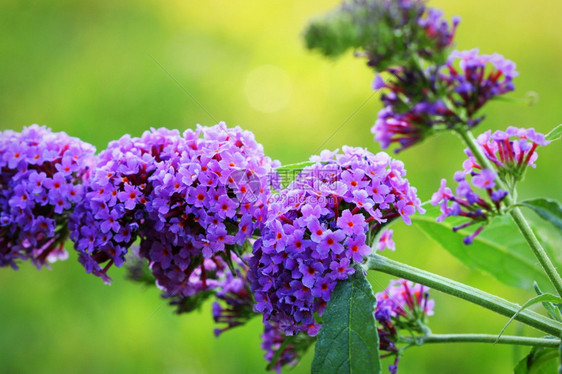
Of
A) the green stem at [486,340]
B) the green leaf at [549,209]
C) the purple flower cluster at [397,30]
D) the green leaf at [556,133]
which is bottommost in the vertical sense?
the green stem at [486,340]

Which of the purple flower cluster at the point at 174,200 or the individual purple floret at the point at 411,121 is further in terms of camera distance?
the purple flower cluster at the point at 174,200

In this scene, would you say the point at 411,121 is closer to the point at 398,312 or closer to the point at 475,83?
the point at 475,83

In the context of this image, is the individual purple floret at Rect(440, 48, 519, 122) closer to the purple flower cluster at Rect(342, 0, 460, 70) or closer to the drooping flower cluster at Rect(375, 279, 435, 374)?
the purple flower cluster at Rect(342, 0, 460, 70)

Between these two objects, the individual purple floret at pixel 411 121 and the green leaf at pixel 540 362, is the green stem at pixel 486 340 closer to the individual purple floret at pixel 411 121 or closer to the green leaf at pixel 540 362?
the green leaf at pixel 540 362

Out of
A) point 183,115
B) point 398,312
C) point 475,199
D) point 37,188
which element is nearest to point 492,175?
point 475,199

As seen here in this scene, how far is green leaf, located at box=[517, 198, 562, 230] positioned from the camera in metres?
1.01

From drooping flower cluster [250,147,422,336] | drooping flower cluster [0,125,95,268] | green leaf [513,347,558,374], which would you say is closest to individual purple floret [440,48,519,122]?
drooping flower cluster [250,147,422,336]

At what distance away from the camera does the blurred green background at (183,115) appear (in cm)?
242

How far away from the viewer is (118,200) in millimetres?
1294

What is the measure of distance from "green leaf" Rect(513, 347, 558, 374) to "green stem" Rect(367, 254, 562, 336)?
0.22 feet

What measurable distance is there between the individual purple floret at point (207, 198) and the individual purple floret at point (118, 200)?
0.03 metres

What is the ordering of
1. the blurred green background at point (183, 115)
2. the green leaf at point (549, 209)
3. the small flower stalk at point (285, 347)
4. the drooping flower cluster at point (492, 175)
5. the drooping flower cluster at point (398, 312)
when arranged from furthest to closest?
the blurred green background at point (183, 115) → the small flower stalk at point (285, 347) → the drooping flower cluster at point (398, 312) → the drooping flower cluster at point (492, 175) → the green leaf at point (549, 209)

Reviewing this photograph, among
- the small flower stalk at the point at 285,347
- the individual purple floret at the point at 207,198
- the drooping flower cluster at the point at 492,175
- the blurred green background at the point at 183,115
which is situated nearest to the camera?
the drooping flower cluster at the point at 492,175

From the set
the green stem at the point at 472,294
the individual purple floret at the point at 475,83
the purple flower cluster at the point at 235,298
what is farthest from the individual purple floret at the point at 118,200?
the individual purple floret at the point at 475,83
